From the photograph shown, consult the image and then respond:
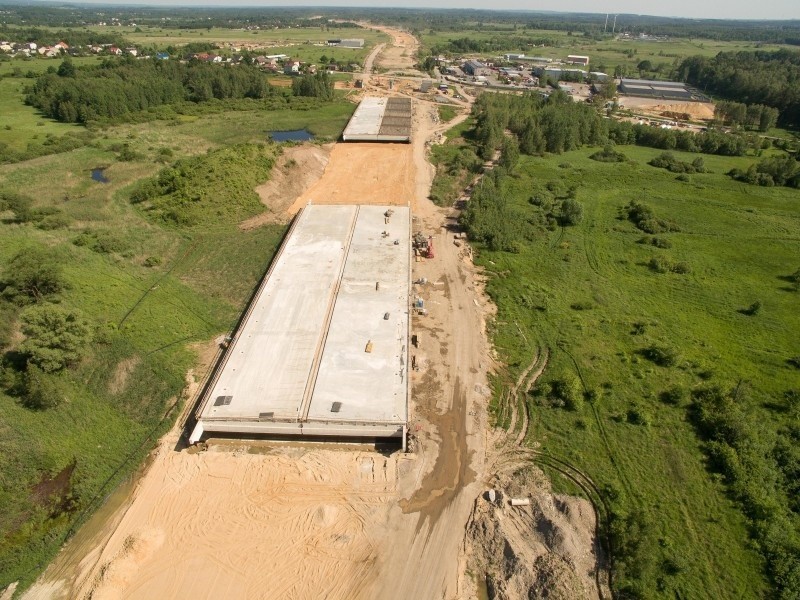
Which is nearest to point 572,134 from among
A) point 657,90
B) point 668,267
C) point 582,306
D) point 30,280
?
point 668,267

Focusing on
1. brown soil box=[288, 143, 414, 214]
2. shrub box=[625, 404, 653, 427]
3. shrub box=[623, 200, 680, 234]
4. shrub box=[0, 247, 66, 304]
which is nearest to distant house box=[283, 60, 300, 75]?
brown soil box=[288, 143, 414, 214]

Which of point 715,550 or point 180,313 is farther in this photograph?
point 180,313

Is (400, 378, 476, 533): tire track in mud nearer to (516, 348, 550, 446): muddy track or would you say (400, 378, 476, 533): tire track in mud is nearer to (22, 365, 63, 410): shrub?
(516, 348, 550, 446): muddy track

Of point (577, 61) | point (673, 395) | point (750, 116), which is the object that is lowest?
point (673, 395)

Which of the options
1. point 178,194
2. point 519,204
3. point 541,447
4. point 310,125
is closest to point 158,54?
point 310,125

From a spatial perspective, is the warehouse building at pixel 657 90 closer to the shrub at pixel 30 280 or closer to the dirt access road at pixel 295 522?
the dirt access road at pixel 295 522

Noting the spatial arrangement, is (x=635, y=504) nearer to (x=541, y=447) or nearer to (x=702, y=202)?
(x=541, y=447)

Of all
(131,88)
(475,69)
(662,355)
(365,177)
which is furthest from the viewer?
(475,69)

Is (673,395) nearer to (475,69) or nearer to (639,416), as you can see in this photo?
(639,416)
